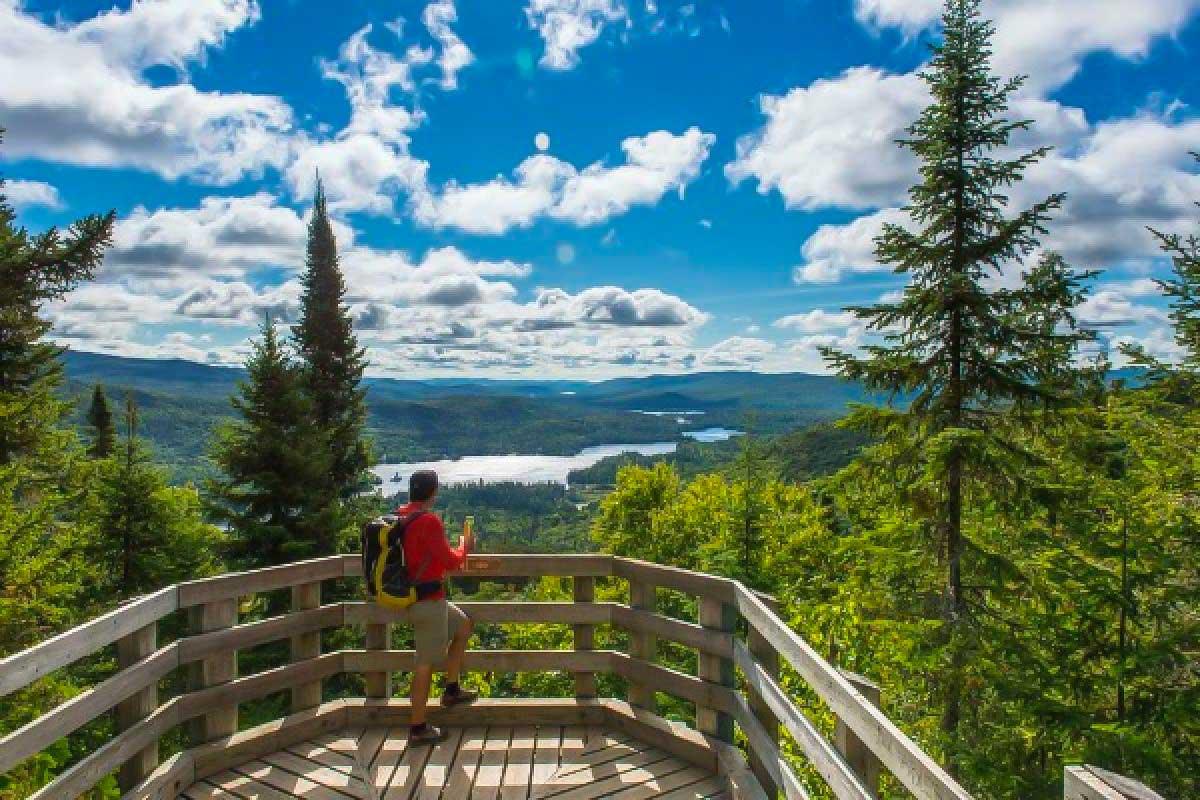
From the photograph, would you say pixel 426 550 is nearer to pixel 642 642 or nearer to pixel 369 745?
pixel 369 745

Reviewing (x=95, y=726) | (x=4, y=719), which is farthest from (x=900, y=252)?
(x=95, y=726)

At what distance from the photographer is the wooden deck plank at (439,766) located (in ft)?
14.8

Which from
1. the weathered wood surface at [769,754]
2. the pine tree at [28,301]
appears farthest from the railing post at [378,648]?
the pine tree at [28,301]

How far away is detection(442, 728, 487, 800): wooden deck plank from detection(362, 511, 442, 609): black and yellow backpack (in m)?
1.12

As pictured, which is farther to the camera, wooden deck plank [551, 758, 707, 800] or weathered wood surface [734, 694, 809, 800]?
wooden deck plank [551, 758, 707, 800]

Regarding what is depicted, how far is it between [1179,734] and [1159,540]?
1.95 metres

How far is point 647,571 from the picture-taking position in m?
5.21

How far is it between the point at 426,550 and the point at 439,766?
144 centimetres

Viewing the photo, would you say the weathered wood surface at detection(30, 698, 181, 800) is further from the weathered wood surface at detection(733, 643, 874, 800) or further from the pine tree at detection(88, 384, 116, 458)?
the pine tree at detection(88, 384, 116, 458)

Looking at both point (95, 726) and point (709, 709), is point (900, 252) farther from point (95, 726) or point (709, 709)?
point (95, 726)

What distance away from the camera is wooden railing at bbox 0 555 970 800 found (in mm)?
3172

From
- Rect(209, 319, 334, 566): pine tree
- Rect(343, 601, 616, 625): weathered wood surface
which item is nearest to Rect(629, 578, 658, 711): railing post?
Rect(343, 601, 616, 625): weathered wood surface

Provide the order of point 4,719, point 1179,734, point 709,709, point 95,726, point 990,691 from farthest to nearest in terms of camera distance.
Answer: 1. point 95,726
2. point 990,691
3. point 1179,734
4. point 4,719
5. point 709,709

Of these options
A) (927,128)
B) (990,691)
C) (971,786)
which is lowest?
(971,786)
